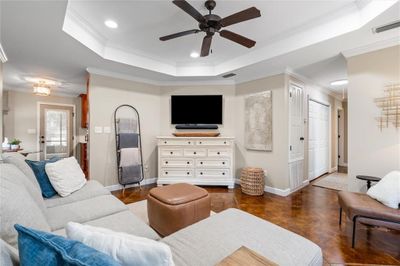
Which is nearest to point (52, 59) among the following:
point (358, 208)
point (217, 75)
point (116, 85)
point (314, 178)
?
point (116, 85)

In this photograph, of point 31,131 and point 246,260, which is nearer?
point 246,260

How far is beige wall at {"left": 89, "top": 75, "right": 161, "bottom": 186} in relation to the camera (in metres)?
3.59

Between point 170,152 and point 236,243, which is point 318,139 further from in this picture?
point 236,243

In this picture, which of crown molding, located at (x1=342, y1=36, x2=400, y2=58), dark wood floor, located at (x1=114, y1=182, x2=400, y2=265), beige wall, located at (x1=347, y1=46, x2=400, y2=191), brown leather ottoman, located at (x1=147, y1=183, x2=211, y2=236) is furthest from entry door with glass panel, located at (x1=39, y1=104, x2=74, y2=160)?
crown molding, located at (x1=342, y1=36, x2=400, y2=58)

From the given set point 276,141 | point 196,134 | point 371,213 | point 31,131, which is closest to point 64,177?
point 196,134

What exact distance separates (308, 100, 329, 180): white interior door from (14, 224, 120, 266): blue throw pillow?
4.84 metres

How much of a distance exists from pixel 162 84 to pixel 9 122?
4.51 metres

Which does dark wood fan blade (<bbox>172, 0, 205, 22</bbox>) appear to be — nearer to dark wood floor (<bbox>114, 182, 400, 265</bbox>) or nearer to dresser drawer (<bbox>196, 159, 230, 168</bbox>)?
dark wood floor (<bbox>114, 182, 400, 265</bbox>)

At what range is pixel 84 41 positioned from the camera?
2.59 meters

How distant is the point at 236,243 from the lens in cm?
116

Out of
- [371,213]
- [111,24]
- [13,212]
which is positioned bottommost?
[371,213]

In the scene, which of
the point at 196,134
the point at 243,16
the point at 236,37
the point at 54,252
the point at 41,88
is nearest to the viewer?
the point at 54,252

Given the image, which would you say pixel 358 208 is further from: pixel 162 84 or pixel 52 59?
pixel 52 59

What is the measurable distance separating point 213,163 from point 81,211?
8.85 ft
